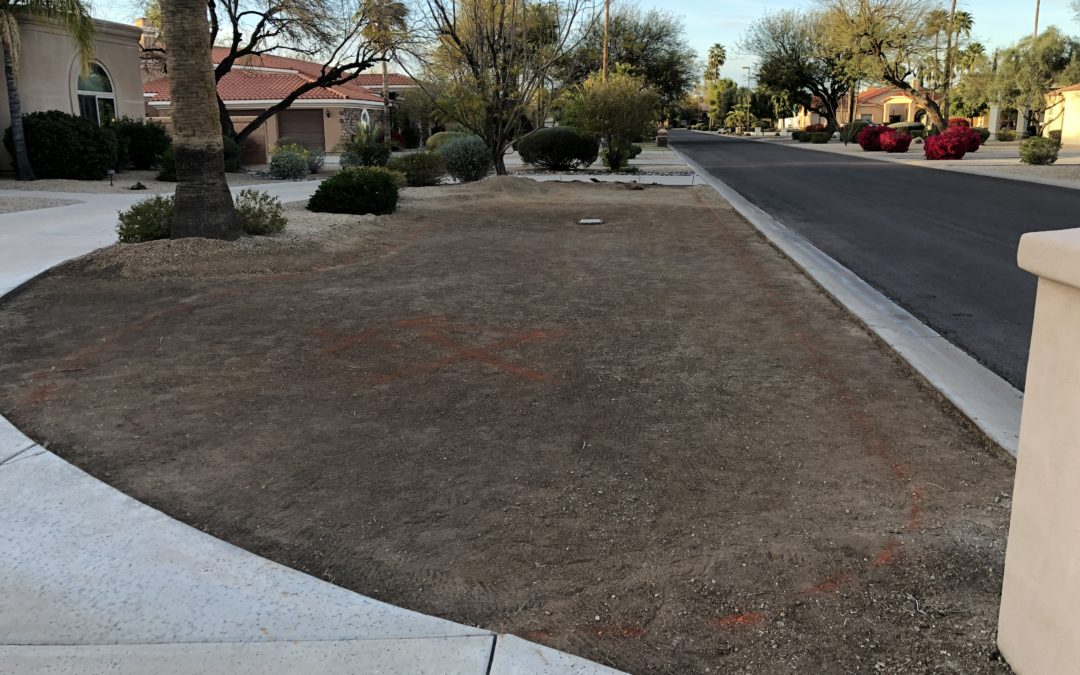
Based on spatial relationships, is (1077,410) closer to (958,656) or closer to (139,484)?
(958,656)

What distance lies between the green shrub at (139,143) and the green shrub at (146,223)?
15.2m

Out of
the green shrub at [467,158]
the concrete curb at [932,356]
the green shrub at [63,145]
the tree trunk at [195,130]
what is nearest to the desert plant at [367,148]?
the green shrub at [467,158]

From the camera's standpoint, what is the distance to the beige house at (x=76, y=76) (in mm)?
22469

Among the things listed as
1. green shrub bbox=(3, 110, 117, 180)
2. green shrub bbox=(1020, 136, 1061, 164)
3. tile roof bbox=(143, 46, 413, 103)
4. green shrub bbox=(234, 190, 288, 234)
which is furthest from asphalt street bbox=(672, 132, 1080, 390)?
tile roof bbox=(143, 46, 413, 103)

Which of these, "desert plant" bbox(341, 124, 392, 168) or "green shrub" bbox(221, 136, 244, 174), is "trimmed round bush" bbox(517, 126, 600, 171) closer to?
"desert plant" bbox(341, 124, 392, 168)

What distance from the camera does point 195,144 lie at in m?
10.5

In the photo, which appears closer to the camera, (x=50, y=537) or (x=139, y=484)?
(x=50, y=537)

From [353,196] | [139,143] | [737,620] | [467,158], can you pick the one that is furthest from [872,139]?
[737,620]

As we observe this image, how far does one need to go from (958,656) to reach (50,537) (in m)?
3.59

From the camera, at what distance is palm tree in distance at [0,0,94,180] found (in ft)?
66.2

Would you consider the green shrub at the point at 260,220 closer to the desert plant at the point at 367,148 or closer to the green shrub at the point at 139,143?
the desert plant at the point at 367,148

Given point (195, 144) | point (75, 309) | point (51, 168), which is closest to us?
point (75, 309)

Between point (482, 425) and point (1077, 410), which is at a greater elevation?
point (1077, 410)

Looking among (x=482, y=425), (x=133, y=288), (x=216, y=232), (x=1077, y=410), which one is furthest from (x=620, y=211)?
(x=1077, y=410)
